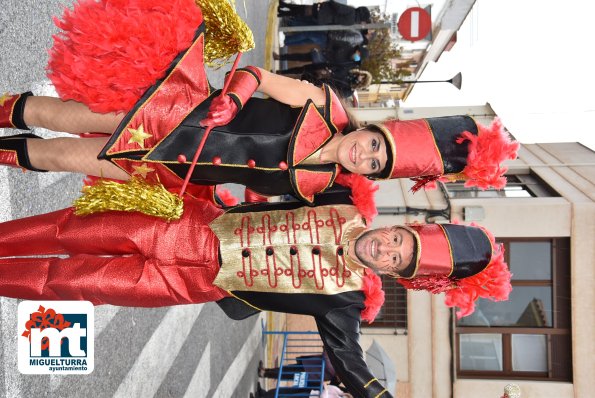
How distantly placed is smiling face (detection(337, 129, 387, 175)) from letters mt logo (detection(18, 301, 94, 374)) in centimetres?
152

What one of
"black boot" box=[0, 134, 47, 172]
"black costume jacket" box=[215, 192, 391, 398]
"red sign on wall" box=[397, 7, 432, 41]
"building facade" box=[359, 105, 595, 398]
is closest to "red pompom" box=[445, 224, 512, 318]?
"black costume jacket" box=[215, 192, 391, 398]

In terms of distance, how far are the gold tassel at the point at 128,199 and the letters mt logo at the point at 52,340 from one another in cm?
50

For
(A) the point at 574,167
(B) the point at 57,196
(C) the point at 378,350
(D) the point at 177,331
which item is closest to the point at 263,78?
(B) the point at 57,196

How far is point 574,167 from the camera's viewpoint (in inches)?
365

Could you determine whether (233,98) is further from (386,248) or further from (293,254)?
(386,248)

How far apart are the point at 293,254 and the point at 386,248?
0.49m

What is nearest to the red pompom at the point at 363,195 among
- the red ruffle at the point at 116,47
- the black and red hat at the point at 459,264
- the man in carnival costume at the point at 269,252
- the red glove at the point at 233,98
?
the man in carnival costume at the point at 269,252

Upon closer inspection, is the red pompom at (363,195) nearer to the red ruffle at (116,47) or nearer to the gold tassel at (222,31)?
the gold tassel at (222,31)

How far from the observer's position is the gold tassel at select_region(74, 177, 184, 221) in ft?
7.84

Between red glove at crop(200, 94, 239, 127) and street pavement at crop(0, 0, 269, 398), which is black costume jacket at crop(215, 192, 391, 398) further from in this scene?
street pavement at crop(0, 0, 269, 398)

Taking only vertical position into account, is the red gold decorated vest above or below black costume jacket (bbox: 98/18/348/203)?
below

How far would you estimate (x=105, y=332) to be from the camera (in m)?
3.81

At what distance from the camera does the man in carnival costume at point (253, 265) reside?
2555mm

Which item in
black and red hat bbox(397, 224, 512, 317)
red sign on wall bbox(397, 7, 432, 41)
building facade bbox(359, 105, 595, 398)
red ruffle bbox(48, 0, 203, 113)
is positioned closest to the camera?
red ruffle bbox(48, 0, 203, 113)
